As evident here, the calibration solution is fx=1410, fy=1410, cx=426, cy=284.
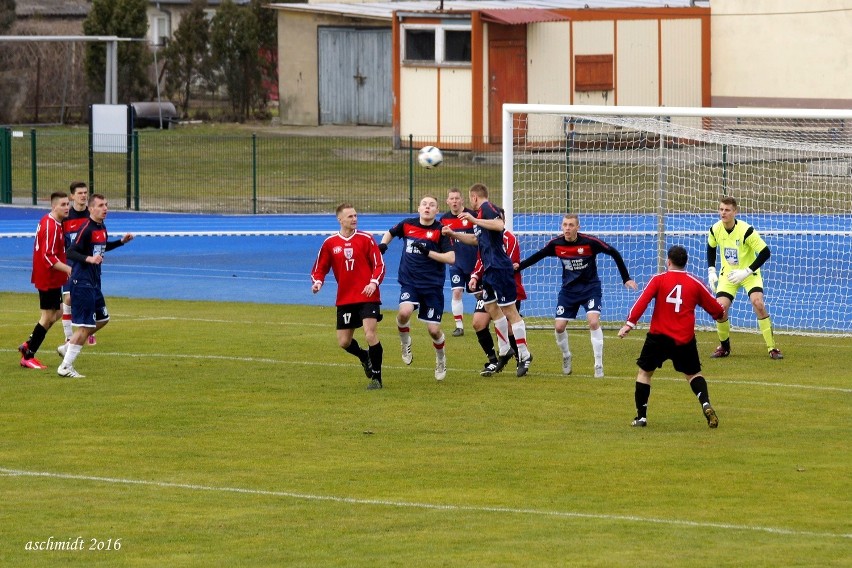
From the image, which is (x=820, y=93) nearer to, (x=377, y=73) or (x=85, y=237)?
(x=377, y=73)

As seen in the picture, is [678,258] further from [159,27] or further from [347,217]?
[159,27]

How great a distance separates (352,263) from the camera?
49.7ft

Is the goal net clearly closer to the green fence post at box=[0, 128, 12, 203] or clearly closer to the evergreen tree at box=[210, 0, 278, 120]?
the green fence post at box=[0, 128, 12, 203]

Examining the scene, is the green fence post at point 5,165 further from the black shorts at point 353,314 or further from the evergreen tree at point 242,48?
the black shorts at point 353,314

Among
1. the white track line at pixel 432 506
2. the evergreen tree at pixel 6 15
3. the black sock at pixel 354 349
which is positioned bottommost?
the white track line at pixel 432 506

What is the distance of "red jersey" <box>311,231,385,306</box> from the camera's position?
15125 mm

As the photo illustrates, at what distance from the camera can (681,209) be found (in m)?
25.6

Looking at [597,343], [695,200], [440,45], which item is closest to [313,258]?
[695,200]

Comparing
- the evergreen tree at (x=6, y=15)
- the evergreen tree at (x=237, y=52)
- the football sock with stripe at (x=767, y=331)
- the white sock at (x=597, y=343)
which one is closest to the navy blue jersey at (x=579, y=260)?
the white sock at (x=597, y=343)

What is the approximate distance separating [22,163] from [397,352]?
1047 inches

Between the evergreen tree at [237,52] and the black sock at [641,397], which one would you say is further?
the evergreen tree at [237,52]

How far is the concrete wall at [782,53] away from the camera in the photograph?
42.3m

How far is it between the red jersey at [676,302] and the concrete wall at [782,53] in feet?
103

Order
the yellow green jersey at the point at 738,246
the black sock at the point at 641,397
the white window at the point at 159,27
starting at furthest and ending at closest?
1. the white window at the point at 159,27
2. the yellow green jersey at the point at 738,246
3. the black sock at the point at 641,397
